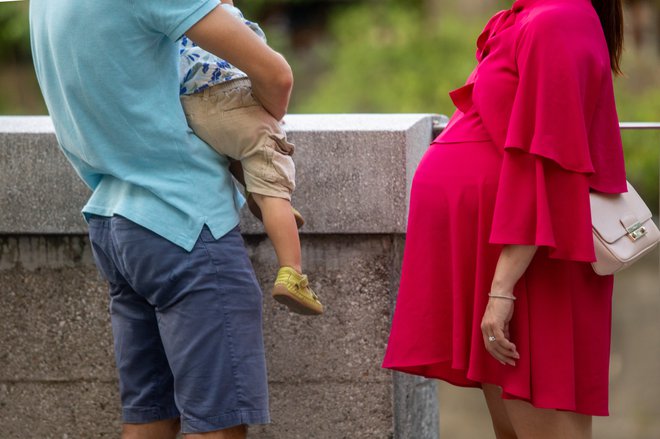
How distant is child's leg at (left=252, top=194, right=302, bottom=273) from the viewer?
9.66 feet

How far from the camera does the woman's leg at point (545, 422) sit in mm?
2850

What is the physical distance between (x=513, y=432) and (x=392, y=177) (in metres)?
0.91

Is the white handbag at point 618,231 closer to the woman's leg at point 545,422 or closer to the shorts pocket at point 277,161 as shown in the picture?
the woman's leg at point 545,422

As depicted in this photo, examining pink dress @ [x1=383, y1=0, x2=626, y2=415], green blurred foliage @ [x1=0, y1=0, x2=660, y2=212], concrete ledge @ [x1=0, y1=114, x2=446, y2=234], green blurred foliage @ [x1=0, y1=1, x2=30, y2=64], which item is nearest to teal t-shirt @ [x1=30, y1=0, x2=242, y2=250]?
pink dress @ [x1=383, y1=0, x2=626, y2=415]

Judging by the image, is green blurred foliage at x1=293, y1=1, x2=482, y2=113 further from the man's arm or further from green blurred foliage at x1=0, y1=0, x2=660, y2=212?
the man's arm

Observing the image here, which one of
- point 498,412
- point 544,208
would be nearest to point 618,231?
point 544,208

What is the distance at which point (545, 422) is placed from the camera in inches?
112

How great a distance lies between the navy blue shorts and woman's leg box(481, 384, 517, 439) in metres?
0.61

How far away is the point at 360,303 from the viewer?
3742 mm

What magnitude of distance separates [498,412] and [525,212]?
620 mm

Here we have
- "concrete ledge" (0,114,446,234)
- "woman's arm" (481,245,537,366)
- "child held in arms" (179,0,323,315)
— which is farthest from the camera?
"concrete ledge" (0,114,446,234)

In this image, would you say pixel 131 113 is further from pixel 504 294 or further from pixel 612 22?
pixel 612 22

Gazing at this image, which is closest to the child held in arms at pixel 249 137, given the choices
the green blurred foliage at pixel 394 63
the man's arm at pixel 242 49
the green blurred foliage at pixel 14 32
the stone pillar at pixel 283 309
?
the man's arm at pixel 242 49

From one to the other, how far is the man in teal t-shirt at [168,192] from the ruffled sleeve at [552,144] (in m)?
0.56
